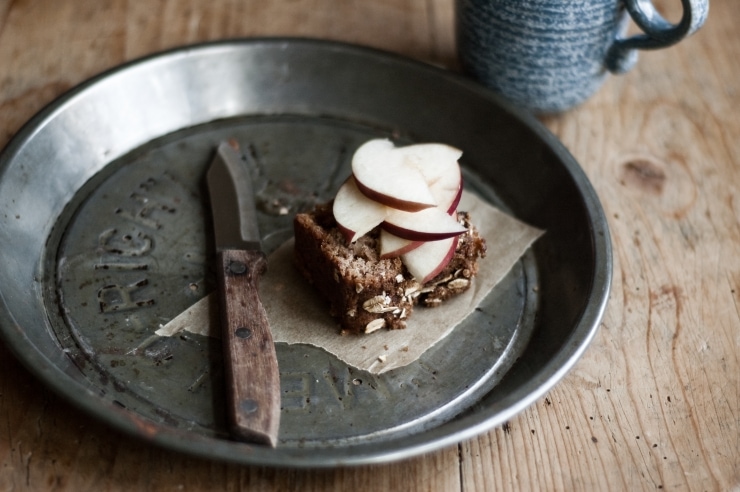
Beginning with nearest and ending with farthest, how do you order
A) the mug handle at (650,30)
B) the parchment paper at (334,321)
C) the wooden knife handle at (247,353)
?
1. the wooden knife handle at (247,353)
2. the parchment paper at (334,321)
3. the mug handle at (650,30)

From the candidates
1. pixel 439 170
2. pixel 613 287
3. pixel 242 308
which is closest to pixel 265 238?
pixel 242 308

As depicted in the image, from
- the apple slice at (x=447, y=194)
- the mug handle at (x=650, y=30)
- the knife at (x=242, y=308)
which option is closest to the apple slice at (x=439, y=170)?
the apple slice at (x=447, y=194)

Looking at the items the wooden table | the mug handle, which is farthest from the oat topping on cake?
the mug handle

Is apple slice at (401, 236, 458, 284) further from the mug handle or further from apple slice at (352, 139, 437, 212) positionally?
the mug handle

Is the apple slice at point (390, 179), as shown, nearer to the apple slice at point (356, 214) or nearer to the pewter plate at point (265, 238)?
the apple slice at point (356, 214)

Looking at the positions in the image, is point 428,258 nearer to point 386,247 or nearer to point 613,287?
point 386,247

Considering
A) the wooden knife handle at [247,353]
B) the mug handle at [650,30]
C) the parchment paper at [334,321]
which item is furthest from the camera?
the mug handle at [650,30]

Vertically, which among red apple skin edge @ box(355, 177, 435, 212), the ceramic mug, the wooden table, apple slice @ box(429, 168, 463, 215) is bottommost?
the wooden table
